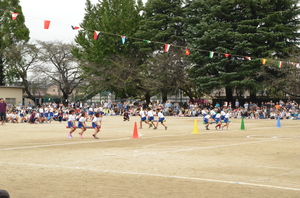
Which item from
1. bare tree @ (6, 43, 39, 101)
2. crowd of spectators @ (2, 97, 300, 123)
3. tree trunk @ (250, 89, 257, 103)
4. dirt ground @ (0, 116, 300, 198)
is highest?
bare tree @ (6, 43, 39, 101)

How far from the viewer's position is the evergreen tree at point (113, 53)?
200 ft

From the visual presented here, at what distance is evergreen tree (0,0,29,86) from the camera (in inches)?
2645

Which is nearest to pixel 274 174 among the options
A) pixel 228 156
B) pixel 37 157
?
pixel 228 156

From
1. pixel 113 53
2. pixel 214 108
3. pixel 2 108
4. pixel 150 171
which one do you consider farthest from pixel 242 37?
pixel 150 171

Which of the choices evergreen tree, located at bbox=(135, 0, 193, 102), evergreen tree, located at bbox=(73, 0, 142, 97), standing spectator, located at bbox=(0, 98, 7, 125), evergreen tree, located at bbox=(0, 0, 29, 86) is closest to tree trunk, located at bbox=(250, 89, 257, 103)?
evergreen tree, located at bbox=(135, 0, 193, 102)

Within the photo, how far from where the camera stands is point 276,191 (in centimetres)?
821

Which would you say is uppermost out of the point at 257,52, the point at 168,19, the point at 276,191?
the point at 168,19

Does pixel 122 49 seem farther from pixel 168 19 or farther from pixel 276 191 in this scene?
pixel 276 191

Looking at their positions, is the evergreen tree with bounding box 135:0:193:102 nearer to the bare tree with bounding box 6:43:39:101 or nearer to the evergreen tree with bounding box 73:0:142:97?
the evergreen tree with bounding box 73:0:142:97

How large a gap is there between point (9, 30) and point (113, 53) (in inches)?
714

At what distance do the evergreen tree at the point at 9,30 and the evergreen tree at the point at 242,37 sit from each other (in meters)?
30.4

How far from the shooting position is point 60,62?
225 feet

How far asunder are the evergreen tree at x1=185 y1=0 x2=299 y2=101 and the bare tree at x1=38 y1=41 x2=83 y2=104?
24977mm

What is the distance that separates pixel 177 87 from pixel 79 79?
22944mm
